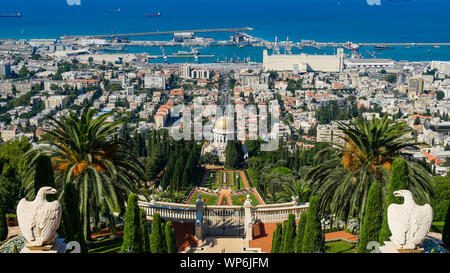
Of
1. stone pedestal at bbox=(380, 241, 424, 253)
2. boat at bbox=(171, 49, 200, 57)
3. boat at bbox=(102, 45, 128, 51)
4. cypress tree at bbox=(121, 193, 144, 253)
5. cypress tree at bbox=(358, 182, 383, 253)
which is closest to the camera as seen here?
stone pedestal at bbox=(380, 241, 424, 253)

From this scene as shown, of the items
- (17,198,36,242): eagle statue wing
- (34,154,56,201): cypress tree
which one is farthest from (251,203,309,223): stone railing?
(17,198,36,242): eagle statue wing

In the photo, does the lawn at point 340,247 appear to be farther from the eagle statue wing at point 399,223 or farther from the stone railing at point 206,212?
the eagle statue wing at point 399,223

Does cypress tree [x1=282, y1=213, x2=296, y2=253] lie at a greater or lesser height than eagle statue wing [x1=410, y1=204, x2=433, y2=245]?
lesser

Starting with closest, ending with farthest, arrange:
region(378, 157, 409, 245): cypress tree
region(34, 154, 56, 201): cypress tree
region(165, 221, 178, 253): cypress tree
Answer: region(378, 157, 409, 245): cypress tree < region(34, 154, 56, 201): cypress tree < region(165, 221, 178, 253): cypress tree

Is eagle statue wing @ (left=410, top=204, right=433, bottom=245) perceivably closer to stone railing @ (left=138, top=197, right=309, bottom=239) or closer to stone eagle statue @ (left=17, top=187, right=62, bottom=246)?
stone eagle statue @ (left=17, top=187, right=62, bottom=246)

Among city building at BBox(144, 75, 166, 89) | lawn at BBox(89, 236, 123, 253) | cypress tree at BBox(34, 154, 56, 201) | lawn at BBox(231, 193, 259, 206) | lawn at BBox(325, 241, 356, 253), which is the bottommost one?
lawn at BBox(231, 193, 259, 206)

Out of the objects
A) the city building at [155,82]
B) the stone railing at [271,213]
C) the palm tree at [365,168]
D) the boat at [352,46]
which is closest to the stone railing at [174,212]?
the stone railing at [271,213]
